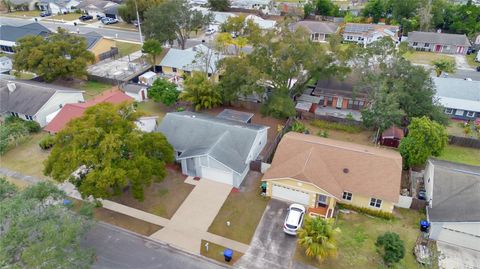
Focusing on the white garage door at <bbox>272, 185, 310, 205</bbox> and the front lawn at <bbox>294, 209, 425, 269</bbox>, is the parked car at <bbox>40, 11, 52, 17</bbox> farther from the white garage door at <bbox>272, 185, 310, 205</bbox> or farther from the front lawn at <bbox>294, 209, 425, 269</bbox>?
the front lawn at <bbox>294, 209, 425, 269</bbox>

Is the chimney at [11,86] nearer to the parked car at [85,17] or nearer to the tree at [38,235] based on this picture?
the tree at [38,235]

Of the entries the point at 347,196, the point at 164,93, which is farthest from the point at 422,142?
the point at 164,93

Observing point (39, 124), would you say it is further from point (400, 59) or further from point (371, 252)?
point (400, 59)

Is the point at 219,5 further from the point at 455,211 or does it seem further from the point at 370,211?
the point at 455,211

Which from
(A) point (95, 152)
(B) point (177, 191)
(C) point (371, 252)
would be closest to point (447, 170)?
(C) point (371, 252)

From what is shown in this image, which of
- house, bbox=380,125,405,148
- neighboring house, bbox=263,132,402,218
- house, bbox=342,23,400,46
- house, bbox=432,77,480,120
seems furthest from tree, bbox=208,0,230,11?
neighboring house, bbox=263,132,402,218
